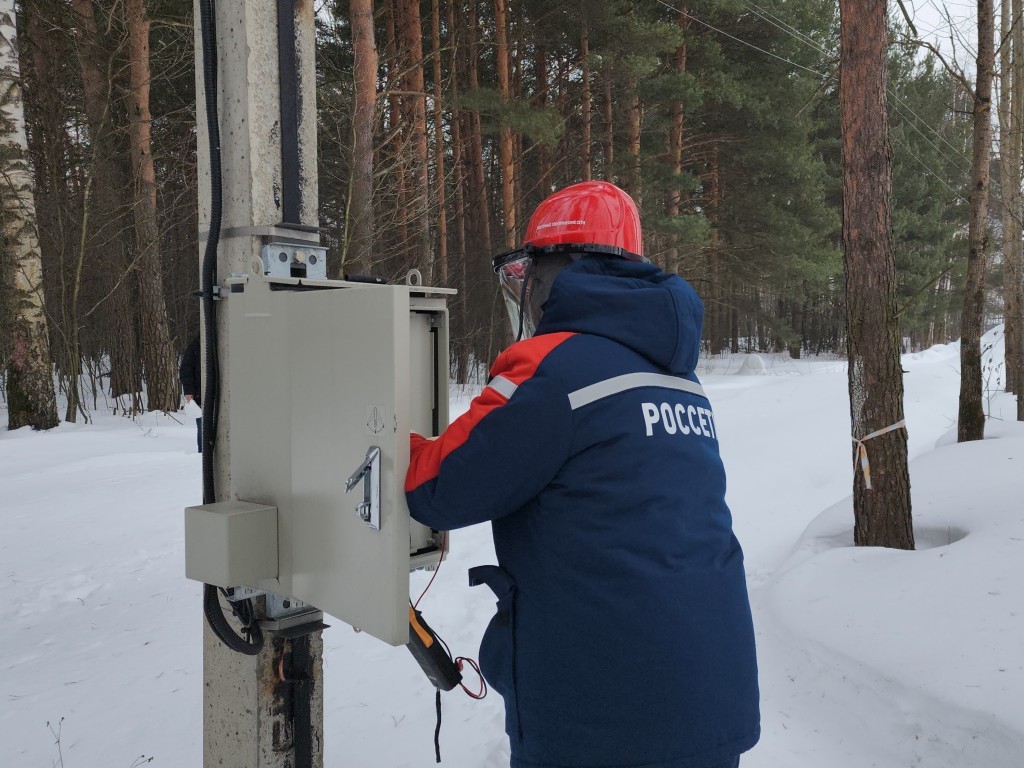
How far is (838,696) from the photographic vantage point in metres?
3.28

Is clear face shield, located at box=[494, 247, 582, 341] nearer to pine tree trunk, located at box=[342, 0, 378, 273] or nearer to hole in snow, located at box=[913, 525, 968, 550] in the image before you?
hole in snow, located at box=[913, 525, 968, 550]

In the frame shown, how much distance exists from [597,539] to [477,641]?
8.17 feet

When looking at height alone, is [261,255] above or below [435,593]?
above

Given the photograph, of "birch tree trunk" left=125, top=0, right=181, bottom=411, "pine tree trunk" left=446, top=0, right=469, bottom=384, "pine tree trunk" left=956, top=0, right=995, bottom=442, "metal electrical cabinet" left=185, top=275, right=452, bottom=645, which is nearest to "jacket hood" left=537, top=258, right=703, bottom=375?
"metal electrical cabinet" left=185, top=275, right=452, bottom=645

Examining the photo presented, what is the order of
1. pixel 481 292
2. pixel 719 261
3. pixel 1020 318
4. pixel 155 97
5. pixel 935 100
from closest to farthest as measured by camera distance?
pixel 1020 318 < pixel 155 97 < pixel 481 292 < pixel 719 261 < pixel 935 100

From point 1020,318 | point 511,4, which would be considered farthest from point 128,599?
point 511,4

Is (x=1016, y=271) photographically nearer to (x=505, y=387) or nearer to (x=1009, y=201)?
(x=1009, y=201)

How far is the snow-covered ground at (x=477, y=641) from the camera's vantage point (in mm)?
2846

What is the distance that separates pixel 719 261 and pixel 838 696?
66.4 feet

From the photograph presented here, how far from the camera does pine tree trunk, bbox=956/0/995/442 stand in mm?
7266

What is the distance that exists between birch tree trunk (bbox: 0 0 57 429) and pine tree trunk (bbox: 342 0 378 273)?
3733mm

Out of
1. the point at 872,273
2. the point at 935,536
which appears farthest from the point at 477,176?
the point at 935,536

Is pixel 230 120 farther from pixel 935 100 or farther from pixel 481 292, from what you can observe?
pixel 935 100

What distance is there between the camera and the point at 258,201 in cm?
180
